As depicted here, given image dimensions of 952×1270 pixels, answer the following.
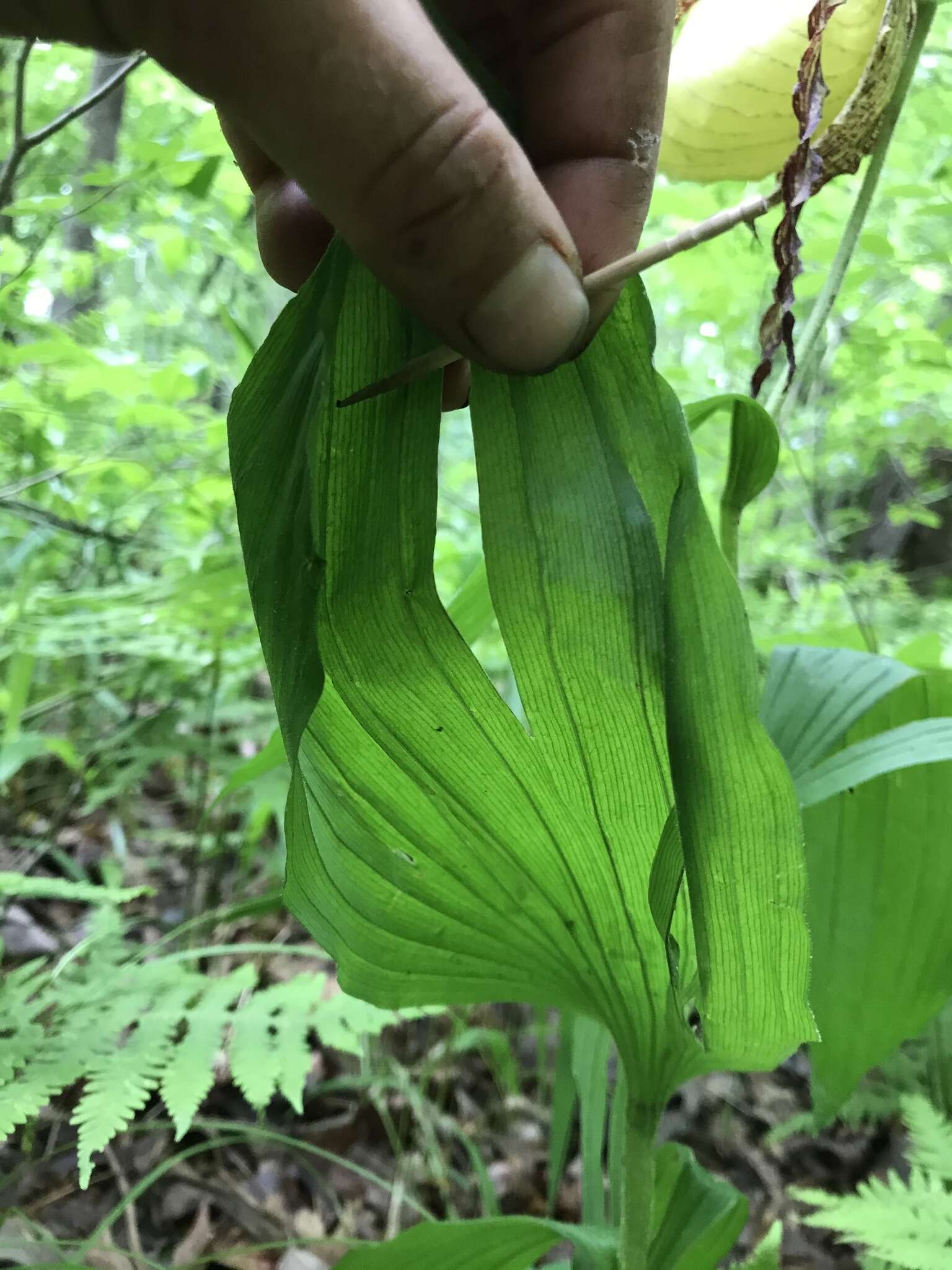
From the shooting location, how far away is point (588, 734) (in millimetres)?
366

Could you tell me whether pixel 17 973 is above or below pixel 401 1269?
above

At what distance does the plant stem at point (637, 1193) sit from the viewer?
1.54ft

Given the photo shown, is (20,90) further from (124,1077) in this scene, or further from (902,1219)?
(902,1219)

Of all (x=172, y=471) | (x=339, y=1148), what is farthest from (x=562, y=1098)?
(x=172, y=471)

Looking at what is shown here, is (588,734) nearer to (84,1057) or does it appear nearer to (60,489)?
(84,1057)

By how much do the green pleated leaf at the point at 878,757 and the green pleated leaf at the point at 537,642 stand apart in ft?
0.31

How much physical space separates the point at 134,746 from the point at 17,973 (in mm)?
454

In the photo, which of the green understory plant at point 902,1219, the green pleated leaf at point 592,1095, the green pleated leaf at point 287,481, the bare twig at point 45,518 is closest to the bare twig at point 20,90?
the bare twig at point 45,518

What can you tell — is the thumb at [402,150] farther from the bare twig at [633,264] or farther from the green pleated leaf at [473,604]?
the green pleated leaf at [473,604]

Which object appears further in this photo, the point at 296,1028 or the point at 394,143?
the point at 296,1028

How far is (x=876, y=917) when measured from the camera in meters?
0.52

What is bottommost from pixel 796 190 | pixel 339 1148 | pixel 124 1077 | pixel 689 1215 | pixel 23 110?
pixel 339 1148

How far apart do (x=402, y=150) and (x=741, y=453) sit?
24cm

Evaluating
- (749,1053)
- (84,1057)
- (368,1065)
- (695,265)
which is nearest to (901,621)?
(695,265)
